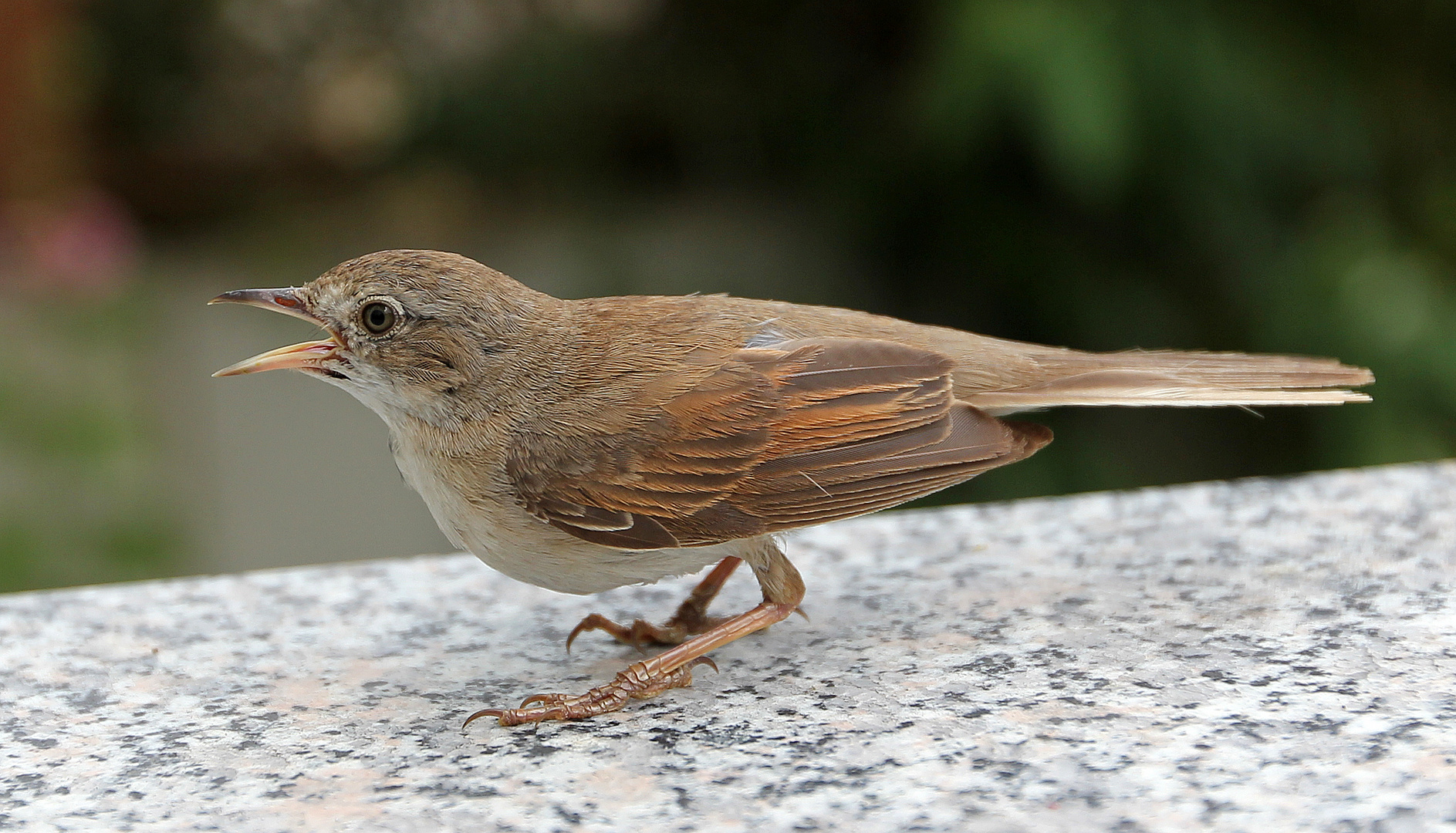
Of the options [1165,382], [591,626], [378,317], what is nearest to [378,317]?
[378,317]

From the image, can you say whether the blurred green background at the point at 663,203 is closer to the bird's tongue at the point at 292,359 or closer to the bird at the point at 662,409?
the bird at the point at 662,409

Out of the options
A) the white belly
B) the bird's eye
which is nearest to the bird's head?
the bird's eye

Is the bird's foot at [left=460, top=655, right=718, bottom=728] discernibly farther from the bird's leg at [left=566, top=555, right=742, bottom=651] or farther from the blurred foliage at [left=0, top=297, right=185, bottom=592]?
the blurred foliage at [left=0, top=297, right=185, bottom=592]

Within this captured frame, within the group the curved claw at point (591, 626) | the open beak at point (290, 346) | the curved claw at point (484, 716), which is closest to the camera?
the curved claw at point (484, 716)

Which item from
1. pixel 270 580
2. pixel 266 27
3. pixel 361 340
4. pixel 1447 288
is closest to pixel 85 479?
pixel 270 580

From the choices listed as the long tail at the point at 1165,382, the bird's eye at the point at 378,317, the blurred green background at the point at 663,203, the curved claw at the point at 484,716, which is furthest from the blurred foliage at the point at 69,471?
the long tail at the point at 1165,382

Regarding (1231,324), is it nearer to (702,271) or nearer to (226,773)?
(702,271)
